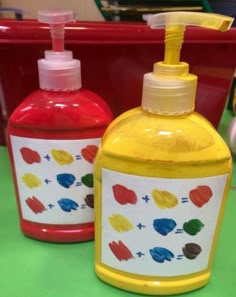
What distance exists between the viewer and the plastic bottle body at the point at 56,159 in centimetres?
31

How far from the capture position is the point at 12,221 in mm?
380

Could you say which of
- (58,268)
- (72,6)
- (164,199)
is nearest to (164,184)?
(164,199)

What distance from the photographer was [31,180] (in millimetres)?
335

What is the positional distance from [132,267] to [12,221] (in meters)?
0.15

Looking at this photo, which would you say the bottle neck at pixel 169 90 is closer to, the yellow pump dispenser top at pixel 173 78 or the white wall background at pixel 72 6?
the yellow pump dispenser top at pixel 173 78

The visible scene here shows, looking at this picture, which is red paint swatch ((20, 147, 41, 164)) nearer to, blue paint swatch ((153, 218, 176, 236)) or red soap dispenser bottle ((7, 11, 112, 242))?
red soap dispenser bottle ((7, 11, 112, 242))

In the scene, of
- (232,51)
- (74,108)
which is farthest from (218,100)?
(74,108)

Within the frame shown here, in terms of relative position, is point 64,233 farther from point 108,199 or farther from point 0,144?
point 0,144

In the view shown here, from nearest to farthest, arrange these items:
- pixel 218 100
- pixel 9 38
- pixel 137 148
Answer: pixel 137 148
pixel 9 38
pixel 218 100

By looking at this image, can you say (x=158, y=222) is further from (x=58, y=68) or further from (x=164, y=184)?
(x=58, y=68)

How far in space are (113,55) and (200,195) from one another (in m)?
0.21

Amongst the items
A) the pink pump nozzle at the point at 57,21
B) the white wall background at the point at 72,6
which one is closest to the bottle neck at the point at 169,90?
the pink pump nozzle at the point at 57,21

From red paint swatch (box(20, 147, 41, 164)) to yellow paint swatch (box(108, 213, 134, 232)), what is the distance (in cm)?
9

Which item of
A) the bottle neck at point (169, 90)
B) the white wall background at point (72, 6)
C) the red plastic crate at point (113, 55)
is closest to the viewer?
the bottle neck at point (169, 90)
